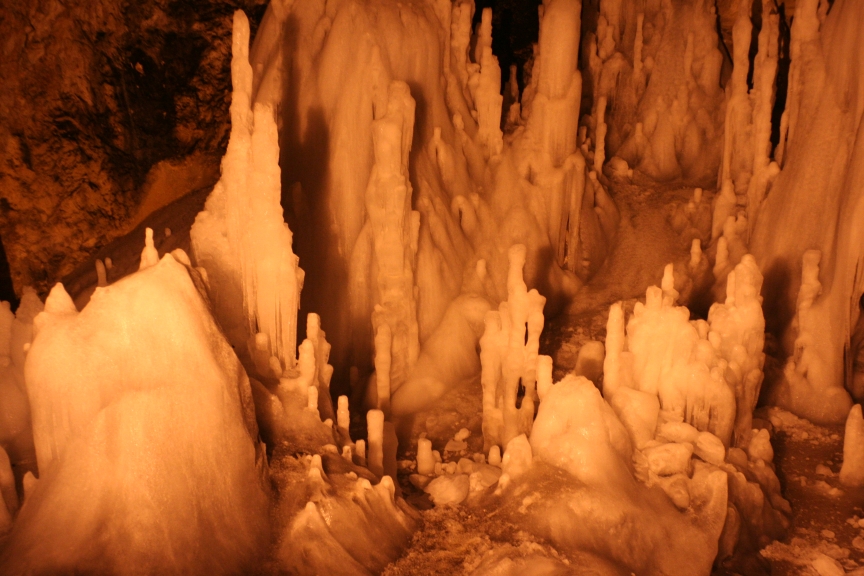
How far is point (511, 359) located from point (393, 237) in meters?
2.31

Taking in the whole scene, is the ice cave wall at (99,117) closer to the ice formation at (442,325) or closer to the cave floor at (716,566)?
the ice formation at (442,325)

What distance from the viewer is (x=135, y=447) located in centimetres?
516

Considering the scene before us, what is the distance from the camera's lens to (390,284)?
9.50 m

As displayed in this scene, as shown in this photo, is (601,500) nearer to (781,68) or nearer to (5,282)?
(781,68)

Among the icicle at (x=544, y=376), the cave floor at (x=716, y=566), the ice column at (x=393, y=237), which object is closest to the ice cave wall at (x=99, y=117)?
the ice column at (x=393, y=237)

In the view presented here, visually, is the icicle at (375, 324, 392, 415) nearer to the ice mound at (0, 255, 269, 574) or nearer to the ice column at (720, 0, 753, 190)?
the ice mound at (0, 255, 269, 574)

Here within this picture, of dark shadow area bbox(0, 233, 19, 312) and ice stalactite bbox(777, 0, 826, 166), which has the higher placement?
ice stalactite bbox(777, 0, 826, 166)

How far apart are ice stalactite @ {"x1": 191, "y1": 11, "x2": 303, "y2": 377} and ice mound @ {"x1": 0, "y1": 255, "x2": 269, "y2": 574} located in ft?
5.54

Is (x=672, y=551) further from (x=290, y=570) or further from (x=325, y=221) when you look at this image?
(x=325, y=221)

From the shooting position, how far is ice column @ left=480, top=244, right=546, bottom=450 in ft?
27.0

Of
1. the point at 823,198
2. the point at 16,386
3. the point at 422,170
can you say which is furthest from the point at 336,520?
the point at 823,198

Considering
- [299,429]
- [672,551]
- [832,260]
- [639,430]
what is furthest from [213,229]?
[832,260]

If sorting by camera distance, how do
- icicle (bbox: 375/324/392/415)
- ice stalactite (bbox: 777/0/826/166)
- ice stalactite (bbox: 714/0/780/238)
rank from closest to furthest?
icicle (bbox: 375/324/392/415)
ice stalactite (bbox: 777/0/826/166)
ice stalactite (bbox: 714/0/780/238)

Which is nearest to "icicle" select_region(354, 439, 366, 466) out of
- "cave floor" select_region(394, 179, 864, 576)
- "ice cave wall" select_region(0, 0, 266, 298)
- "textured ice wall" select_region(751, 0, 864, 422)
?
"cave floor" select_region(394, 179, 864, 576)
